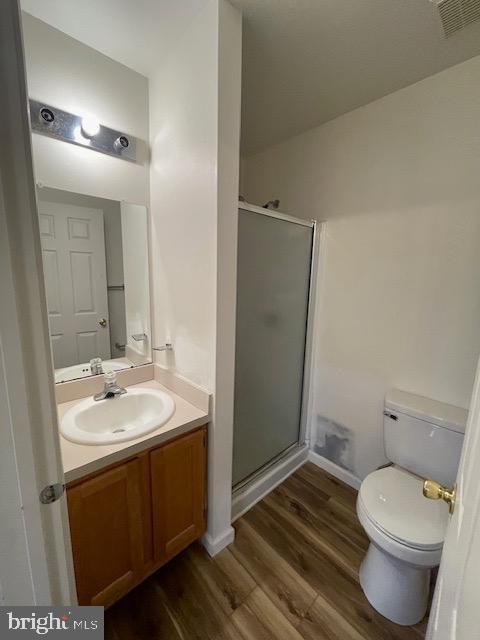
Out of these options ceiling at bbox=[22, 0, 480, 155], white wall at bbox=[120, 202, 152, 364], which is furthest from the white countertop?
ceiling at bbox=[22, 0, 480, 155]

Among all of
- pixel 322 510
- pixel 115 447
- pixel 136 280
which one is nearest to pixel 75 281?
pixel 136 280

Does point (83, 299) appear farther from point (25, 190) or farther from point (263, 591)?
point (263, 591)

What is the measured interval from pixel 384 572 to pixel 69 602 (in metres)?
1.26

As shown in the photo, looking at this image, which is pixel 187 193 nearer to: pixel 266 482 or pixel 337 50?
pixel 337 50

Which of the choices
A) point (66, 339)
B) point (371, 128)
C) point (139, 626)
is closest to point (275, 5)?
point (371, 128)

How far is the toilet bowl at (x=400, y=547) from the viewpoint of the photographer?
3.43ft

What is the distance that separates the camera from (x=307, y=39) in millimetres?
1176

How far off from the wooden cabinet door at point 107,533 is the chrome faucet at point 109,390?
412 millimetres

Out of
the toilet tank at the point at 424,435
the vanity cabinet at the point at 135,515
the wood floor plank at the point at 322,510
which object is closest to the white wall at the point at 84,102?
the vanity cabinet at the point at 135,515

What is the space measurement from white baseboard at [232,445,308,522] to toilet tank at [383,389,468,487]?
72 centimetres

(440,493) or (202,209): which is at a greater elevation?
(202,209)

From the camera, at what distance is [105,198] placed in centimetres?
141

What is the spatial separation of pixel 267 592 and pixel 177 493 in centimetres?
62

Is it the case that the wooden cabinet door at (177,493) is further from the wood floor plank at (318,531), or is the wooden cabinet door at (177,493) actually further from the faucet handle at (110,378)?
the wood floor plank at (318,531)
